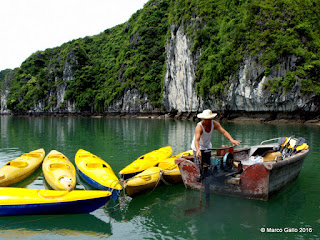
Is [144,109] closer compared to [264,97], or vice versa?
[264,97]

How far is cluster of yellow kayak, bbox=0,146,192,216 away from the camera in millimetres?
5375

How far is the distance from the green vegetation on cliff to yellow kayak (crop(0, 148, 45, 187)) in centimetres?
2781

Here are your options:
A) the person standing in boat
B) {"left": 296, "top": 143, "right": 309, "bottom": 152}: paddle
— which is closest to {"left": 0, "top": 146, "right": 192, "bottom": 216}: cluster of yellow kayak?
the person standing in boat

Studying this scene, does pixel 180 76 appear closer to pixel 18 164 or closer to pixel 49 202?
pixel 18 164

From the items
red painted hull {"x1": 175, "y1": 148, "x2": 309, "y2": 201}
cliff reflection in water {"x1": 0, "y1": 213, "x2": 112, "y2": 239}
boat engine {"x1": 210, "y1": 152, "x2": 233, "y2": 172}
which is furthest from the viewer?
boat engine {"x1": 210, "y1": 152, "x2": 233, "y2": 172}

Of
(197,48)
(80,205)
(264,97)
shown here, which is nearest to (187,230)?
(80,205)

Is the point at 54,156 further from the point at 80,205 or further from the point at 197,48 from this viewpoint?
the point at 197,48

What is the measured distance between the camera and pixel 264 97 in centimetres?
3133

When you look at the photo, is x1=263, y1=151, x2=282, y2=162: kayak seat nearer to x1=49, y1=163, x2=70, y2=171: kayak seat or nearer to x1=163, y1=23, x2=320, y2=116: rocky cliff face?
x1=49, y1=163, x2=70, y2=171: kayak seat

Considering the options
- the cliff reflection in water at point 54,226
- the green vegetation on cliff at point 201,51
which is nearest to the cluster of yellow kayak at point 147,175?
the cliff reflection in water at point 54,226

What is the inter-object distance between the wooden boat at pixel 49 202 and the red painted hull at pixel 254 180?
7.19 feet

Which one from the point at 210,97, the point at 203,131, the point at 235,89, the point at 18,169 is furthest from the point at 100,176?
the point at 210,97

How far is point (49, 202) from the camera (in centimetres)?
535

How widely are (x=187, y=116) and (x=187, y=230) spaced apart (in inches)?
1625
